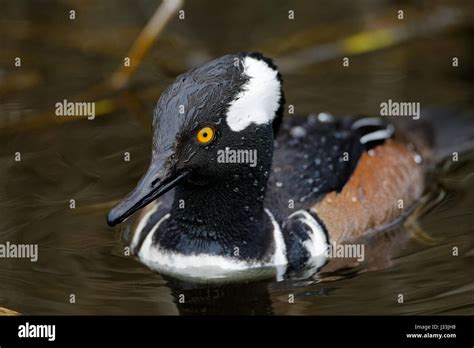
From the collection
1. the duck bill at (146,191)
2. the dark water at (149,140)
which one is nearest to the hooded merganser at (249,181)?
the duck bill at (146,191)

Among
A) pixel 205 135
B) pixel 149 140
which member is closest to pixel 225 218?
pixel 205 135

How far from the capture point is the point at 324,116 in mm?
10906

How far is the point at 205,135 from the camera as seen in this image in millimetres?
8758

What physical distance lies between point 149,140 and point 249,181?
2791 mm

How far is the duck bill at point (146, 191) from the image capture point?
841 centimetres

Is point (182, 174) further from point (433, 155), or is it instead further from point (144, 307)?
point (433, 155)

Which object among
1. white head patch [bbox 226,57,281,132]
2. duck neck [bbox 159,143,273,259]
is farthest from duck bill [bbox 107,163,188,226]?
white head patch [bbox 226,57,281,132]

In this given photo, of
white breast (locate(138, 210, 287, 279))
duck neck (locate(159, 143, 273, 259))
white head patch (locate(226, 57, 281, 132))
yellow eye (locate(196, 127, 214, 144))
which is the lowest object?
white breast (locate(138, 210, 287, 279))

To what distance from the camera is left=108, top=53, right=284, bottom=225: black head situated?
8562 millimetres

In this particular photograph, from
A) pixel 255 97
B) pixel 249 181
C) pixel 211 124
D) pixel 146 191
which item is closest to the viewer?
pixel 146 191

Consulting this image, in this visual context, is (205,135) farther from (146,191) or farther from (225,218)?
(225,218)

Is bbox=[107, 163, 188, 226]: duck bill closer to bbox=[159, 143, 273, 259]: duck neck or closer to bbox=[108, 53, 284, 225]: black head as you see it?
bbox=[108, 53, 284, 225]: black head

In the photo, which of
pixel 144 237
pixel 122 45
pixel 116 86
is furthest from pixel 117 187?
pixel 122 45

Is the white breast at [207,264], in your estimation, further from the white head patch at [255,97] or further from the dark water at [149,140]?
the white head patch at [255,97]
